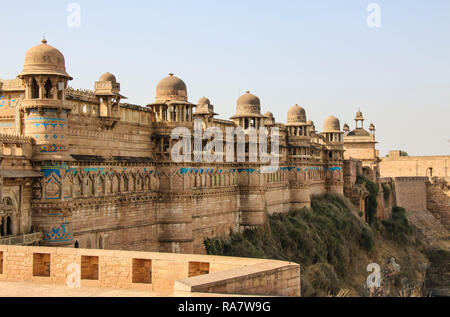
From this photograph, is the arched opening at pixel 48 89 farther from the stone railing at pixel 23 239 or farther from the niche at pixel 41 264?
the niche at pixel 41 264

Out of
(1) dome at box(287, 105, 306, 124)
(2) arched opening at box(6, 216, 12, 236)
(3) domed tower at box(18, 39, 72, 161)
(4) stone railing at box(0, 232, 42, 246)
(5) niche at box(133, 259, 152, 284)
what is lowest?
(5) niche at box(133, 259, 152, 284)

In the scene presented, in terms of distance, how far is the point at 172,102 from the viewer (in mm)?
26750

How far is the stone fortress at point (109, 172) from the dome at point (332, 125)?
536 inches

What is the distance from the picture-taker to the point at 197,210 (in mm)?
30141

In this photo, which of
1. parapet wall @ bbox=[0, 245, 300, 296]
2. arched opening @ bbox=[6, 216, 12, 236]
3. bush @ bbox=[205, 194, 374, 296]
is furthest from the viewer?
bush @ bbox=[205, 194, 374, 296]

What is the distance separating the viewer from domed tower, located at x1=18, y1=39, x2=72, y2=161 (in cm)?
1923

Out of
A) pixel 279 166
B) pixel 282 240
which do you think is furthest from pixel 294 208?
pixel 282 240

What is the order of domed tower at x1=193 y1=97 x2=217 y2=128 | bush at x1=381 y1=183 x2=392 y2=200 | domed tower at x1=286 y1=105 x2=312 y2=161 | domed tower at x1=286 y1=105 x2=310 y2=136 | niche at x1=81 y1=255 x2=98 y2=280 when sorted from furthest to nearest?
bush at x1=381 y1=183 x2=392 y2=200, domed tower at x1=286 y1=105 x2=310 y2=136, domed tower at x1=286 y1=105 x2=312 y2=161, domed tower at x1=193 y1=97 x2=217 y2=128, niche at x1=81 y1=255 x2=98 y2=280

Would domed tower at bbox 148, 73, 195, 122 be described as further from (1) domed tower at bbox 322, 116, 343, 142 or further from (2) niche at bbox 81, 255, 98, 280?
(1) domed tower at bbox 322, 116, 343, 142

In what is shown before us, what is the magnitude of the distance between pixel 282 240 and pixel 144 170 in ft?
47.5

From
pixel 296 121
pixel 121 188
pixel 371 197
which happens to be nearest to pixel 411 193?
pixel 371 197

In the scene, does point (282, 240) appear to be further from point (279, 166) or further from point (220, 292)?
point (220, 292)

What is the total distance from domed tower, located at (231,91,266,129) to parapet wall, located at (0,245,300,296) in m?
22.2

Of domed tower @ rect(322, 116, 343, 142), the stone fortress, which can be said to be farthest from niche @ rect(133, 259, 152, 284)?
domed tower @ rect(322, 116, 343, 142)
